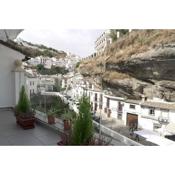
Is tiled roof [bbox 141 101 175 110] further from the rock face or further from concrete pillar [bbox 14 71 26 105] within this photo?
concrete pillar [bbox 14 71 26 105]

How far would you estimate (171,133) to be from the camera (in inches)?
161

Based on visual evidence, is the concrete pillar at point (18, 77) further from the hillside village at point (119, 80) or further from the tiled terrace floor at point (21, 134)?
the tiled terrace floor at point (21, 134)

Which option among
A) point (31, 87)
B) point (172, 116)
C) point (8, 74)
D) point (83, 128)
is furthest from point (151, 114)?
point (8, 74)

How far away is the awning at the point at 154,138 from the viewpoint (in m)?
4.07

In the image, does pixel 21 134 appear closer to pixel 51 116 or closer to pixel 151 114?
pixel 51 116

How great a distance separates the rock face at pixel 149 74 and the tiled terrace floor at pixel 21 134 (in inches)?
62.2

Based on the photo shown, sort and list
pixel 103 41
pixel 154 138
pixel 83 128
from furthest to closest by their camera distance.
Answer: pixel 103 41, pixel 154 138, pixel 83 128

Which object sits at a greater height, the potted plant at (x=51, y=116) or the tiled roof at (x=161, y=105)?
the tiled roof at (x=161, y=105)

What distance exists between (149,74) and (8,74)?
305 cm

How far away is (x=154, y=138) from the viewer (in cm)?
411

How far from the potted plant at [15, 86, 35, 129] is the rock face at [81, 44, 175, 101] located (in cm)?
188

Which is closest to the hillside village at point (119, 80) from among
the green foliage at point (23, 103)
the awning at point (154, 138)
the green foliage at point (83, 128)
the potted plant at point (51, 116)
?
the awning at point (154, 138)
